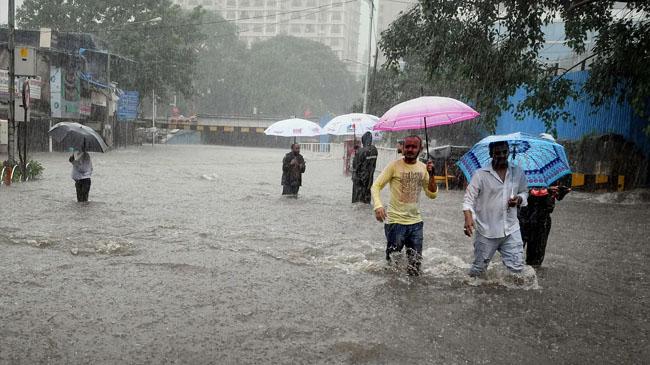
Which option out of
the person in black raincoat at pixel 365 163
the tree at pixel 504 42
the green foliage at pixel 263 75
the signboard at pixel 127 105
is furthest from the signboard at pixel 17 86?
the green foliage at pixel 263 75

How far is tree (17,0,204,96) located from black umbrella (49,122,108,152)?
111 feet

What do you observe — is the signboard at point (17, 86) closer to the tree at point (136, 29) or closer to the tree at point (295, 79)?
the tree at point (136, 29)

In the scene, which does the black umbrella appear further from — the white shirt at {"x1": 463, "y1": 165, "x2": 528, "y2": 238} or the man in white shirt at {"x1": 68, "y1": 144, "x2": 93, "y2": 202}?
the white shirt at {"x1": 463, "y1": 165, "x2": 528, "y2": 238}

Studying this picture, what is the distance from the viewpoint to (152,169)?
23.4 meters

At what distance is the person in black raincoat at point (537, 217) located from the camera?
23.3 ft

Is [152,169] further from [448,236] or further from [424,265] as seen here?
[424,265]

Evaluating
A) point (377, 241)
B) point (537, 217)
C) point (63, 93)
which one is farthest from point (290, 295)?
point (63, 93)

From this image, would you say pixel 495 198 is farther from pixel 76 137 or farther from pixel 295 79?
pixel 295 79

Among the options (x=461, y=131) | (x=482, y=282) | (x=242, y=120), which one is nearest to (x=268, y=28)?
(x=242, y=120)

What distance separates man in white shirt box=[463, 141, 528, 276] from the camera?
6.02 meters

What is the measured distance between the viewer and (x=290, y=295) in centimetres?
603

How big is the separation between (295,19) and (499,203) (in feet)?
423

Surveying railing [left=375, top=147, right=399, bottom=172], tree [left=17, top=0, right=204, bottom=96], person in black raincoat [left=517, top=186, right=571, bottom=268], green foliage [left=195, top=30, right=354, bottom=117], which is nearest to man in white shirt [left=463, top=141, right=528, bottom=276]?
person in black raincoat [left=517, top=186, right=571, bottom=268]

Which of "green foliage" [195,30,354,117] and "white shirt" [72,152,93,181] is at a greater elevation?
"green foliage" [195,30,354,117]
